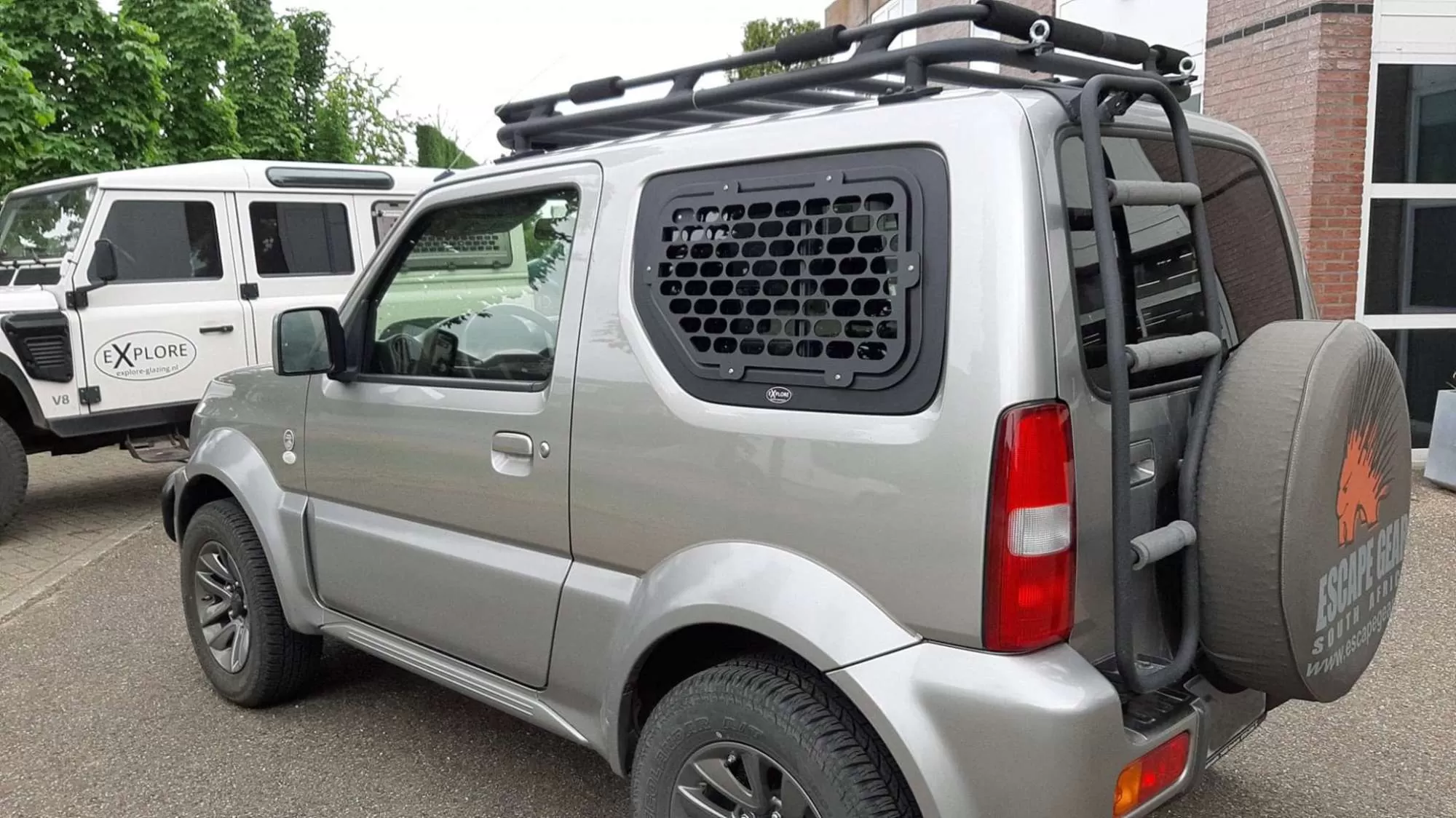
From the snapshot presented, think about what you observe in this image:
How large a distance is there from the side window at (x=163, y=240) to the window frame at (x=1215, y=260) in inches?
264

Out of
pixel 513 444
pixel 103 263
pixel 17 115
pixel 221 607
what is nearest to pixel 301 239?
pixel 103 263

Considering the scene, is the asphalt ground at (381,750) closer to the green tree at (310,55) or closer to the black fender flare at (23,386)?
the black fender flare at (23,386)

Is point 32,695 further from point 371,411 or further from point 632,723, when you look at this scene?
point 632,723

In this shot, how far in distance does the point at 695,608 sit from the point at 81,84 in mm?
10386

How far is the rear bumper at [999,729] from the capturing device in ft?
6.49

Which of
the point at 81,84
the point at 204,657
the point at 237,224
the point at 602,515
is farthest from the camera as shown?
the point at 81,84

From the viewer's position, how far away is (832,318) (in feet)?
7.44

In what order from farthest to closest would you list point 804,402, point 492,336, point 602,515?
1. point 492,336
2. point 602,515
3. point 804,402

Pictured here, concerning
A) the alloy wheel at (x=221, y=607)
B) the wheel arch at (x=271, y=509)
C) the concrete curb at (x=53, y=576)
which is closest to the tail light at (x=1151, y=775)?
the wheel arch at (x=271, y=509)

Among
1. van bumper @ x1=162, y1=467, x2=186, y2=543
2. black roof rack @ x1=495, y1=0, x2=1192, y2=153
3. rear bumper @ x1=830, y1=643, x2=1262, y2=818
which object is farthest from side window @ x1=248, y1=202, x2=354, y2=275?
rear bumper @ x1=830, y1=643, x2=1262, y2=818

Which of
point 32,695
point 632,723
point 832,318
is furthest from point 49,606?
point 832,318

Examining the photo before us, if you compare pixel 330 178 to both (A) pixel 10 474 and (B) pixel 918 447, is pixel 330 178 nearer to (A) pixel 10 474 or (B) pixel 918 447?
(A) pixel 10 474

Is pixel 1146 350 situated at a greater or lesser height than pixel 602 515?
greater

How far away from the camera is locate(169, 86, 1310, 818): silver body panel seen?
6.65ft
